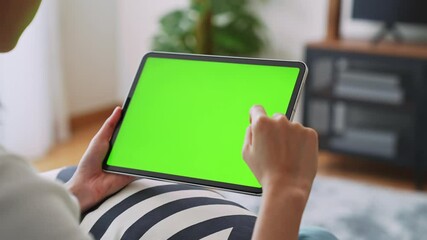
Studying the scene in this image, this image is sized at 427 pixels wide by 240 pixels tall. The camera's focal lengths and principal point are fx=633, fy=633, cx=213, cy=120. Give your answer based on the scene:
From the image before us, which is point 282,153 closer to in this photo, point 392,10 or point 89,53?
point 392,10

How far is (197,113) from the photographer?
99cm

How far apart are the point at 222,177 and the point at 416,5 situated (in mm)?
2291

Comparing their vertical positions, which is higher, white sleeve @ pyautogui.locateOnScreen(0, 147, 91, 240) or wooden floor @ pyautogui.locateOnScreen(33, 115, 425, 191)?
white sleeve @ pyautogui.locateOnScreen(0, 147, 91, 240)

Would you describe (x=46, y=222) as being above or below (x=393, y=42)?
above

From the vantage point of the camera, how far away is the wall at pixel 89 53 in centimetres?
366

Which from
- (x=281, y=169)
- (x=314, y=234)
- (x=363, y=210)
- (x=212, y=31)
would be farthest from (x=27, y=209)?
(x=212, y=31)

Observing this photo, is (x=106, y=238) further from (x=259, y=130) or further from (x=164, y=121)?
(x=259, y=130)

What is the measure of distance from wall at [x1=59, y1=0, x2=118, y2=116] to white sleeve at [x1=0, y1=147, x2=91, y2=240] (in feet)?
10.1

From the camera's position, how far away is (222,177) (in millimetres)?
922

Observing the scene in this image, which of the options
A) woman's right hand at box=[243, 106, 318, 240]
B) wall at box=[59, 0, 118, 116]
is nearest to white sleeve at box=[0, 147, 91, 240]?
woman's right hand at box=[243, 106, 318, 240]

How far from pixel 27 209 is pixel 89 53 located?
3282 mm

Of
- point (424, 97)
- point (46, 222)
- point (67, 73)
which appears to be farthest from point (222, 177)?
point (67, 73)

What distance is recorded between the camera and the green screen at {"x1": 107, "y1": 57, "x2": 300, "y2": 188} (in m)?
0.94

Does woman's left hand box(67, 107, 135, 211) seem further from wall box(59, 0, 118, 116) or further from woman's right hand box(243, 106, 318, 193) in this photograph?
wall box(59, 0, 118, 116)
